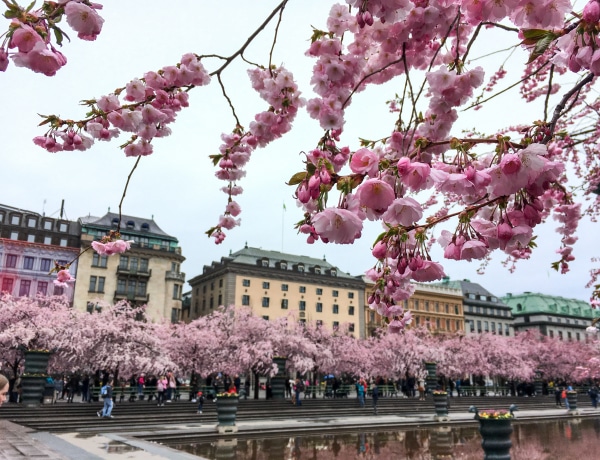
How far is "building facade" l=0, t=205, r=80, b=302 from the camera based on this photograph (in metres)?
49.5

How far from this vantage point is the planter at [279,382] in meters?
31.9

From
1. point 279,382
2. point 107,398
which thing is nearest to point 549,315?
point 279,382

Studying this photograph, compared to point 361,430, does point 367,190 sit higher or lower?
higher

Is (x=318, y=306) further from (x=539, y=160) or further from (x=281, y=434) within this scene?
(x=539, y=160)

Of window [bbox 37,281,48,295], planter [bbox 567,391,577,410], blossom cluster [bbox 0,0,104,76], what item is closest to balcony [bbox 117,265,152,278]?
window [bbox 37,281,48,295]

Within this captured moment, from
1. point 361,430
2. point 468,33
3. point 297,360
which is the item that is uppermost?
point 468,33

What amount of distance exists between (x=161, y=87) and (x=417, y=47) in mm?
2519

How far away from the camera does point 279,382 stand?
3228 centimetres

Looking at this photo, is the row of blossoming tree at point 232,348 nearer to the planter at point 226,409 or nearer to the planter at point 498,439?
the planter at point 498,439

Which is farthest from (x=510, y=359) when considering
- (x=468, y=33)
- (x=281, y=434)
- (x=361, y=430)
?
(x=468, y=33)

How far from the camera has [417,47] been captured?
4.34 meters

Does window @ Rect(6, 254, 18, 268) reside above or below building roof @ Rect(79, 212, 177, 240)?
below

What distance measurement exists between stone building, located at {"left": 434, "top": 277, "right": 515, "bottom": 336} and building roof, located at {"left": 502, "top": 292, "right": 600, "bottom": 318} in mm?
9355

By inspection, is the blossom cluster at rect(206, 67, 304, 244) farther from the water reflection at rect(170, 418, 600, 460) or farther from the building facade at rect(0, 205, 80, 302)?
the building facade at rect(0, 205, 80, 302)
